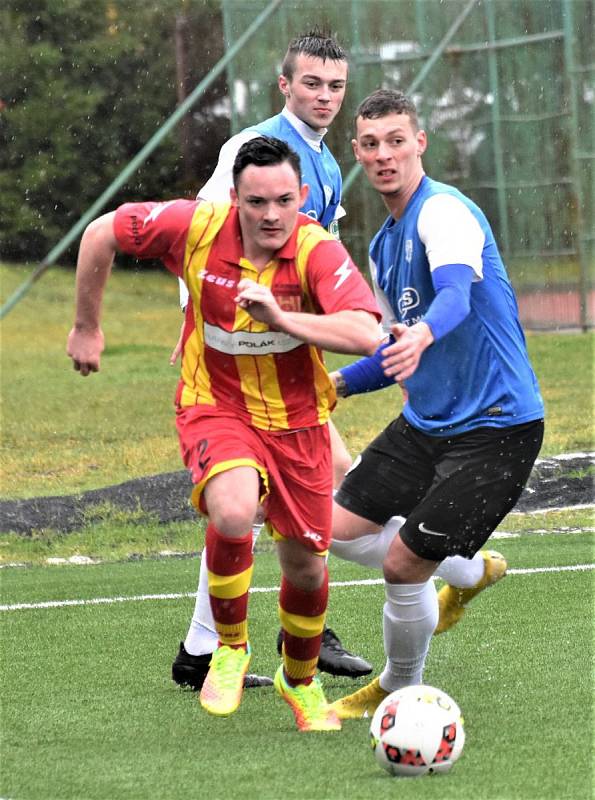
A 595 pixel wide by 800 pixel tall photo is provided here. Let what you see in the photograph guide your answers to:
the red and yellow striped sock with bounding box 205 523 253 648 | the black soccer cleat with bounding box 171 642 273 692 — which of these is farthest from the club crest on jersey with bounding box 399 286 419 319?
the black soccer cleat with bounding box 171 642 273 692

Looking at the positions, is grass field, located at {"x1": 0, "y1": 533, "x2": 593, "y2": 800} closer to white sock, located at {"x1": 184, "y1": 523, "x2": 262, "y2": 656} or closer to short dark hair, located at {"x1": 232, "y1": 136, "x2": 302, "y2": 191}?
white sock, located at {"x1": 184, "y1": 523, "x2": 262, "y2": 656}

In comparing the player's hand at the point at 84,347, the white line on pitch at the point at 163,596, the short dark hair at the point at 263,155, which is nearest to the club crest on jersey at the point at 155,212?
the short dark hair at the point at 263,155

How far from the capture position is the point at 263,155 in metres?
4.87

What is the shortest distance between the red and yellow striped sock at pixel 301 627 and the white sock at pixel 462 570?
0.80 meters

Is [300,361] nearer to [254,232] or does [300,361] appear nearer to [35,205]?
[254,232]

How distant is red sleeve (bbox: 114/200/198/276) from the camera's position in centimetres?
505

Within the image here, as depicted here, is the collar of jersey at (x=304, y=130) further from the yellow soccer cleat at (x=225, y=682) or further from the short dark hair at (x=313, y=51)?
the yellow soccer cleat at (x=225, y=682)

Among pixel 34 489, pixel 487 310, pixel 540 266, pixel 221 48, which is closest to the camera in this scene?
pixel 487 310

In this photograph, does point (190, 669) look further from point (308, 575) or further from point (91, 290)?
point (91, 290)

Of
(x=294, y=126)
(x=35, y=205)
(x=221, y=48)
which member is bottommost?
(x=35, y=205)

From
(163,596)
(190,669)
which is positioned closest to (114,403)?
(163,596)

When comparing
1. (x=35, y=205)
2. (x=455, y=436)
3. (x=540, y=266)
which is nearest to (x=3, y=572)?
(x=455, y=436)

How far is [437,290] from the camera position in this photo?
4941 millimetres

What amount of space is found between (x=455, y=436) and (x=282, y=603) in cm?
84
